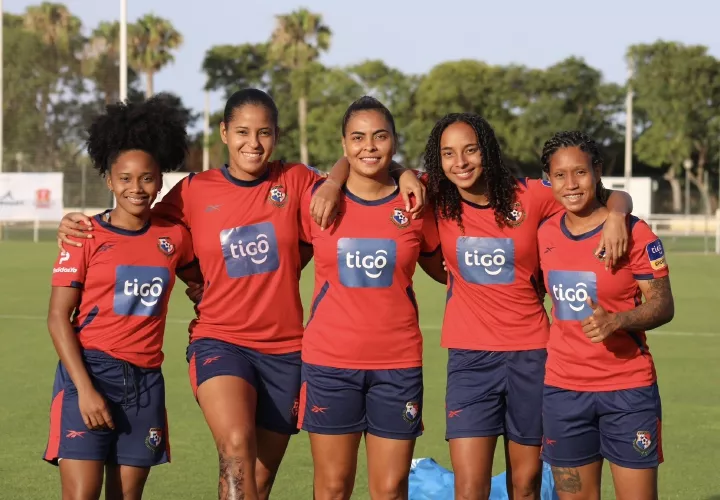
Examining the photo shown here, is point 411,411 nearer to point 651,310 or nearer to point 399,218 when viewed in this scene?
point 399,218

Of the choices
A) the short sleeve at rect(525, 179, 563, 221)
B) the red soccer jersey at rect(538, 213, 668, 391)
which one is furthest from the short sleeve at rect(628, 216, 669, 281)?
the short sleeve at rect(525, 179, 563, 221)

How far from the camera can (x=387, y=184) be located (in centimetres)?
564

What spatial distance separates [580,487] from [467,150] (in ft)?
5.51

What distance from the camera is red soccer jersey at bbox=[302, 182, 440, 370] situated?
5.44m

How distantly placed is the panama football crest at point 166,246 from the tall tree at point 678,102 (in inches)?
2077

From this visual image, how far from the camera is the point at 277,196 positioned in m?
5.75

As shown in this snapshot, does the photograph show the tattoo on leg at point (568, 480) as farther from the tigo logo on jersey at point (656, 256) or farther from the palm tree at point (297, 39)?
the palm tree at point (297, 39)

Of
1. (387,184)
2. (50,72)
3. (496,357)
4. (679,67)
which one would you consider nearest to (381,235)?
(387,184)

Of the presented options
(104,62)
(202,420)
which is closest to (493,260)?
(202,420)

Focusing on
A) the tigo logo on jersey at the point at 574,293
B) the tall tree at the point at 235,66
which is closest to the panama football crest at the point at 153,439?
the tigo logo on jersey at the point at 574,293

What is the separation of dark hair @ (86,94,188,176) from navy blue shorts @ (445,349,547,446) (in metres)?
1.79

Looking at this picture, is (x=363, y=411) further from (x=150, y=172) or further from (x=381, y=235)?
(x=150, y=172)

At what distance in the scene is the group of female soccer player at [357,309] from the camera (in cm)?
517

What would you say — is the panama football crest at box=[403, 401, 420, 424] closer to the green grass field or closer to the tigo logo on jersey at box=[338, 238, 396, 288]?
Answer: the tigo logo on jersey at box=[338, 238, 396, 288]
